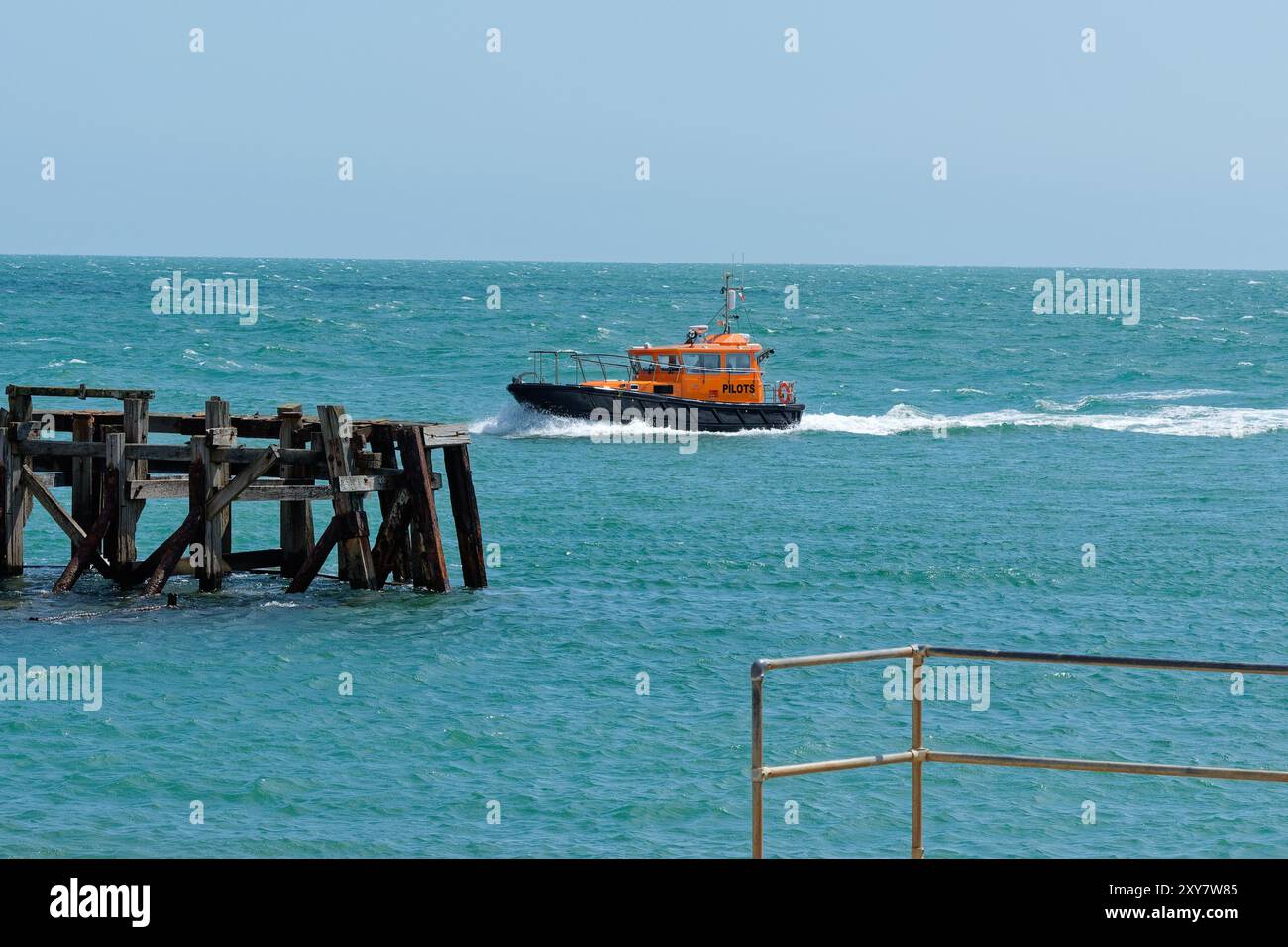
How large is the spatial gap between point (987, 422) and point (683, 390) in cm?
1241

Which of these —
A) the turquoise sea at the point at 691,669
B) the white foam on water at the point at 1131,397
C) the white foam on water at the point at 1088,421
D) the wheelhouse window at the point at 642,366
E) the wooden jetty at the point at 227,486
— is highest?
the wheelhouse window at the point at 642,366

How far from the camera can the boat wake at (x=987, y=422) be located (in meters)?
44.5

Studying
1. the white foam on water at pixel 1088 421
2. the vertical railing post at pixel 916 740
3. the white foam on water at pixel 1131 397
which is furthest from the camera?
the white foam on water at pixel 1131 397

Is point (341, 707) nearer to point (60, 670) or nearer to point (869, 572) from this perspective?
point (60, 670)

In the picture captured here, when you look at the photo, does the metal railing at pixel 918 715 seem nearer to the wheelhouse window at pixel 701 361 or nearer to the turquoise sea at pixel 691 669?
the turquoise sea at pixel 691 669

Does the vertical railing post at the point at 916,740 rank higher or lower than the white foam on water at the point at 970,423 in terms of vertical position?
higher

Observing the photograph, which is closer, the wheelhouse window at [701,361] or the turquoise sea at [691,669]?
the turquoise sea at [691,669]

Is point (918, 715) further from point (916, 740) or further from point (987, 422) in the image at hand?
point (987, 422)

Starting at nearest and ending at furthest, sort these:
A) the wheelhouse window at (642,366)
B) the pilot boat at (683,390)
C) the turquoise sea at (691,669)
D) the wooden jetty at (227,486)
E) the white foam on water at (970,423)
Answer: the turquoise sea at (691,669) < the wooden jetty at (227,486) < the pilot boat at (683,390) < the wheelhouse window at (642,366) < the white foam on water at (970,423)

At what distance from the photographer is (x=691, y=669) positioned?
18125 millimetres

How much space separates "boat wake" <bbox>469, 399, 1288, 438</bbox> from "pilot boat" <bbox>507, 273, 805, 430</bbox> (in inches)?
13.2

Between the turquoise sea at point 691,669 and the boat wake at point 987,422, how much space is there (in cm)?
77

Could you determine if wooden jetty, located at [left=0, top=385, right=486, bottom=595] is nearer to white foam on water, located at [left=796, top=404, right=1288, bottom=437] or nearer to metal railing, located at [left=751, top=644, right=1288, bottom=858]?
metal railing, located at [left=751, top=644, right=1288, bottom=858]

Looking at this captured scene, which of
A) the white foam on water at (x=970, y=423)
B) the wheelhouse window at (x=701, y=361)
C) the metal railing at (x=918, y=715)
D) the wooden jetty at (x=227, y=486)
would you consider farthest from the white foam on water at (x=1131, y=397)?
the metal railing at (x=918, y=715)
